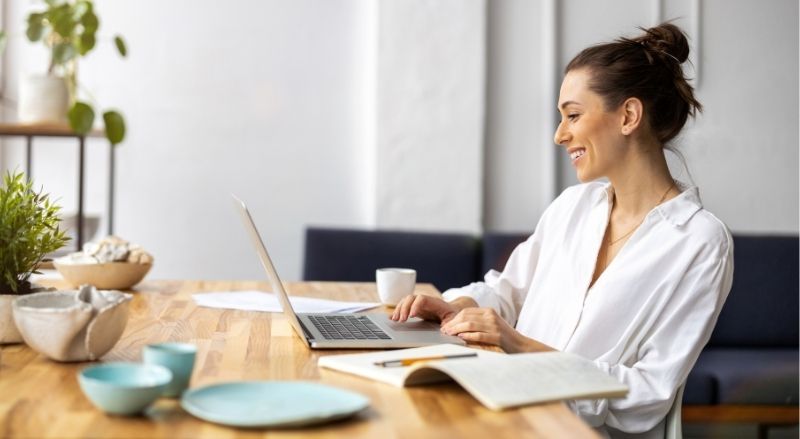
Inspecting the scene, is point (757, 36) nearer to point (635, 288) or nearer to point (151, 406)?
point (635, 288)

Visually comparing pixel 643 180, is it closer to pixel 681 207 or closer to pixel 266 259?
pixel 681 207

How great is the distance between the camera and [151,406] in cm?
94

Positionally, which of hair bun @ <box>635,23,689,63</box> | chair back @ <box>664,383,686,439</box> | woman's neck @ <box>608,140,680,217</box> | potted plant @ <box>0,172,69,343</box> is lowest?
chair back @ <box>664,383,686,439</box>

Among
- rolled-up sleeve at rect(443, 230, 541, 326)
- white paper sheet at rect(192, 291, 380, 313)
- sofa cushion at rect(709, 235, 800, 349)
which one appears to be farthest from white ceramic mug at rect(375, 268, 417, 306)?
sofa cushion at rect(709, 235, 800, 349)

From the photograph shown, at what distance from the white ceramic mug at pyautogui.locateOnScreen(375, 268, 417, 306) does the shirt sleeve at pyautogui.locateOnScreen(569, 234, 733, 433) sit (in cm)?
52

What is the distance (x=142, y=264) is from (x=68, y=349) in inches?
36.8

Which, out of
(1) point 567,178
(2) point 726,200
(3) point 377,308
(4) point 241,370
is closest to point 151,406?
(4) point 241,370

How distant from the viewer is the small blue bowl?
2.91 feet

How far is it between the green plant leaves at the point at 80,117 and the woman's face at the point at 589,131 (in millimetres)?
1650

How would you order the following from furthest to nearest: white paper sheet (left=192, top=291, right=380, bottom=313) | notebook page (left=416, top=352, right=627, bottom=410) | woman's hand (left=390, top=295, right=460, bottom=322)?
white paper sheet (left=192, top=291, right=380, bottom=313)
woman's hand (left=390, top=295, right=460, bottom=322)
notebook page (left=416, top=352, right=627, bottom=410)

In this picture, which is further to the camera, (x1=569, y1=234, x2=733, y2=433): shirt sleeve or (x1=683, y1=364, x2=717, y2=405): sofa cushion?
(x1=683, y1=364, x2=717, y2=405): sofa cushion

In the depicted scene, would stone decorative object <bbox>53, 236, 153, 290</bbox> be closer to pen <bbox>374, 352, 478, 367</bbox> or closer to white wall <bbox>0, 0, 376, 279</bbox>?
pen <bbox>374, 352, 478, 367</bbox>

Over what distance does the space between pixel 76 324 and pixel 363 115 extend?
2532 millimetres

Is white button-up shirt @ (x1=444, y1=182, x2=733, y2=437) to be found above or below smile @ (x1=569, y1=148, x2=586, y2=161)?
below
